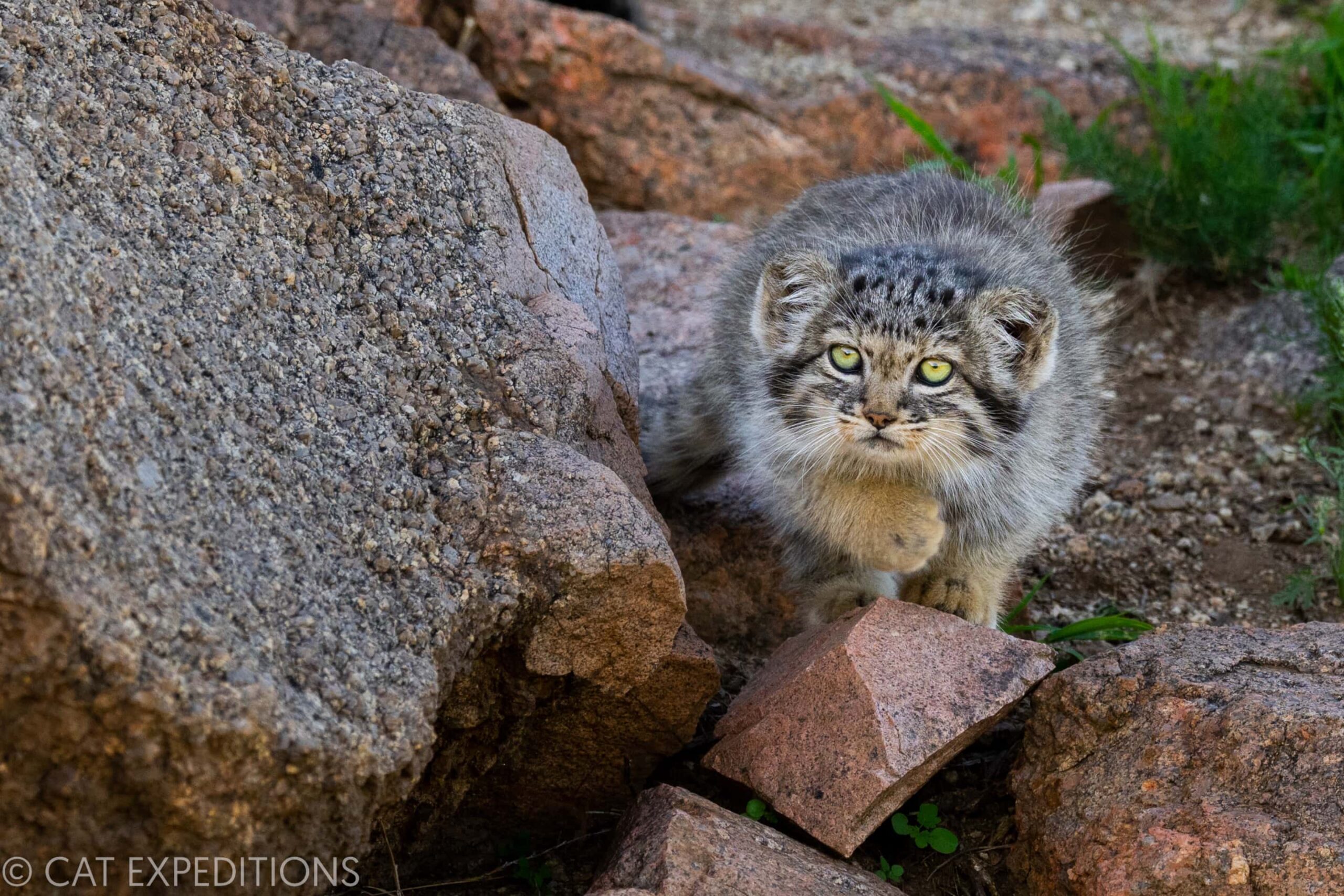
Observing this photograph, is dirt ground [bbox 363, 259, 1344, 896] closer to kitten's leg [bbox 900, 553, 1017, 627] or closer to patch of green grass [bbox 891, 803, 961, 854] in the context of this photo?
patch of green grass [bbox 891, 803, 961, 854]

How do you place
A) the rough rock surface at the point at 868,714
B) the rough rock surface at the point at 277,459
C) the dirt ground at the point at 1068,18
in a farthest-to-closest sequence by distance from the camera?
1. the dirt ground at the point at 1068,18
2. the rough rock surface at the point at 868,714
3. the rough rock surface at the point at 277,459

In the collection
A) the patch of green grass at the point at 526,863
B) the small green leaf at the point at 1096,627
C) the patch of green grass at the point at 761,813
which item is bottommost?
the patch of green grass at the point at 526,863

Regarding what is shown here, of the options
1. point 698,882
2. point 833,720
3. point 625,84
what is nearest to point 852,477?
point 833,720

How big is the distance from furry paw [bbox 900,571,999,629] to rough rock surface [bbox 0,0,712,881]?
1.19 m

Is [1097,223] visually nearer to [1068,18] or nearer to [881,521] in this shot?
[881,521]

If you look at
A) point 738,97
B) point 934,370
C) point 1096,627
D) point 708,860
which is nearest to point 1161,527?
point 1096,627

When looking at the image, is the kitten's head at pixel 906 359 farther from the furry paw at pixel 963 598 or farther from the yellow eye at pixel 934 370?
the furry paw at pixel 963 598

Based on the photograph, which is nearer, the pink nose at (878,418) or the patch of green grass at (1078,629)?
the pink nose at (878,418)

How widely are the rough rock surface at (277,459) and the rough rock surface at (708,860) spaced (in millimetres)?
317

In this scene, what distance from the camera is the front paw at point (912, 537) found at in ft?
13.2

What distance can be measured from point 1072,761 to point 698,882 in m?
1.10

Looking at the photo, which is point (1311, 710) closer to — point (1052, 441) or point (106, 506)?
point (1052, 441)

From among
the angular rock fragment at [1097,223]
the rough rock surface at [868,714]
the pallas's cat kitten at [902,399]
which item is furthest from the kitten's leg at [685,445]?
the angular rock fragment at [1097,223]

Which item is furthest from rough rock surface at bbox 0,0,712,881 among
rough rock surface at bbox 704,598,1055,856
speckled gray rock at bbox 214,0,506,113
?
speckled gray rock at bbox 214,0,506,113
